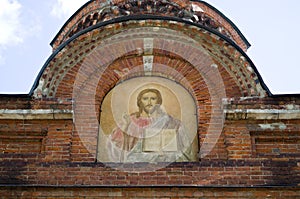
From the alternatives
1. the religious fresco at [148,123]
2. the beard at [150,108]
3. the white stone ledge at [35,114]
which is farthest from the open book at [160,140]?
the white stone ledge at [35,114]

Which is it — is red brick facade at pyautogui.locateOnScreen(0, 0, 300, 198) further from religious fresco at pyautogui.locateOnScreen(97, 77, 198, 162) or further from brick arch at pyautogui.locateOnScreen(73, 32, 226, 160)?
religious fresco at pyautogui.locateOnScreen(97, 77, 198, 162)

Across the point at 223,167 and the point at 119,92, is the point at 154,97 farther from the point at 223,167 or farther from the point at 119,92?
the point at 223,167

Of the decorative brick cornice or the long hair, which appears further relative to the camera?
the decorative brick cornice

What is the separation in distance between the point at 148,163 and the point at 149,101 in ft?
4.41

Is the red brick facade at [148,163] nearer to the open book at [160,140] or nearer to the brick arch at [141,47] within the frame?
the brick arch at [141,47]

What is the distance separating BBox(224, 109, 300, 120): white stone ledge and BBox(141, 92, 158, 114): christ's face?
1175mm

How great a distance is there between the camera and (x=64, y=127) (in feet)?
24.3

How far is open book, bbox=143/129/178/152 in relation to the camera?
7344mm

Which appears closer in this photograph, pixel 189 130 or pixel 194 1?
pixel 189 130

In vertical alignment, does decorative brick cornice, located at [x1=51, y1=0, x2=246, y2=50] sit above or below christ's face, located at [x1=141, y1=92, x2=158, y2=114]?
above

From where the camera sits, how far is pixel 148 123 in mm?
7684

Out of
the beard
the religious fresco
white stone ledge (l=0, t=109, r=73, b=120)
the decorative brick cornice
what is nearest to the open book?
the religious fresco

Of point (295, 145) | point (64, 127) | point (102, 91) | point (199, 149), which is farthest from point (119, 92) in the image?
point (295, 145)

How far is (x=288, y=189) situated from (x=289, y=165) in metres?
0.45
